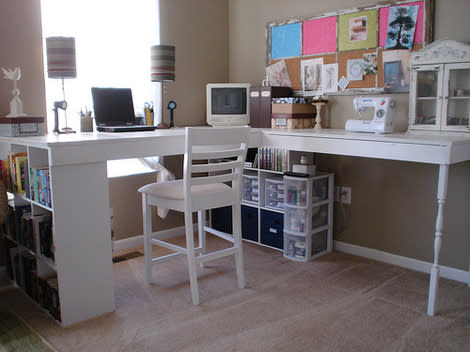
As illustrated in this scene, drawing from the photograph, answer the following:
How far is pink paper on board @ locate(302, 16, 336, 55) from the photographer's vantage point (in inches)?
119

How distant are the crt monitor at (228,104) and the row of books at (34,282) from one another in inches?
62.1

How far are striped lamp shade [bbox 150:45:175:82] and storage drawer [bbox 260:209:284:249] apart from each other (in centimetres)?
118

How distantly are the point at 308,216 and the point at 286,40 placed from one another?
4.38 ft

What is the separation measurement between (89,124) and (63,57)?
403 millimetres

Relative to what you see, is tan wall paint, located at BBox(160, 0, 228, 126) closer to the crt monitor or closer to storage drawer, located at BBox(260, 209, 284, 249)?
the crt monitor

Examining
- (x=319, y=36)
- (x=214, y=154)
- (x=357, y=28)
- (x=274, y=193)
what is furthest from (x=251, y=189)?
(x=357, y=28)


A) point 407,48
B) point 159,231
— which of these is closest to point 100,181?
point 159,231

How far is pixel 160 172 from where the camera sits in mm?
3273

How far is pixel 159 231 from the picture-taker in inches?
136

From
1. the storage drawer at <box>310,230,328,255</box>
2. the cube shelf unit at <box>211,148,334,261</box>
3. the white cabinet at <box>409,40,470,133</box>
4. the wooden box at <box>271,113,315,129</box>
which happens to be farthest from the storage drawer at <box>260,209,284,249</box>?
the white cabinet at <box>409,40,470,133</box>

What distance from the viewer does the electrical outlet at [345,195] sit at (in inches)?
122

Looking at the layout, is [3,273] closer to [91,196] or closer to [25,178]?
[25,178]

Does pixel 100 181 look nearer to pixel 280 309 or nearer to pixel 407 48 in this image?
pixel 280 309

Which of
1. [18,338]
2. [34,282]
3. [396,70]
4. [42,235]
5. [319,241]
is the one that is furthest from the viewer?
[319,241]
